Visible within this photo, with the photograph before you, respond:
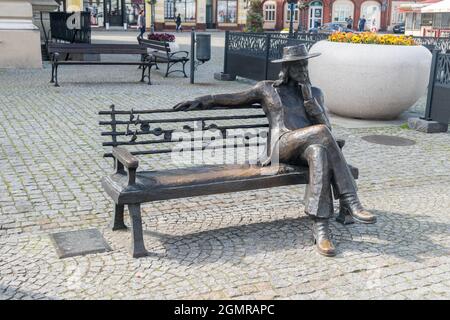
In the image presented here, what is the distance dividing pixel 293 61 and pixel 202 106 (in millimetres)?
832

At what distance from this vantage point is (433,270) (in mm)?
4367

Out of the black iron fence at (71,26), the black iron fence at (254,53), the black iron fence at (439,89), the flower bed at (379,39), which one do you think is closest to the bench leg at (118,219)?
the black iron fence at (439,89)

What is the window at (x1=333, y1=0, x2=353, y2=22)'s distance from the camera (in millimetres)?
60688

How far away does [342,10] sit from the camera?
60938 millimetres

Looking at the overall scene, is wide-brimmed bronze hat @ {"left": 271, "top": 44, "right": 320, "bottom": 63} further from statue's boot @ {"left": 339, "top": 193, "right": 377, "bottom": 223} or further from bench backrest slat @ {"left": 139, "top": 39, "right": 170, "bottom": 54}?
bench backrest slat @ {"left": 139, "top": 39, "right": 170, "bottom": 54}

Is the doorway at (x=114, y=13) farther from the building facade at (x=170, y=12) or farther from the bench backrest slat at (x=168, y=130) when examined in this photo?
the bench backrest slat at (x=168, y=130)

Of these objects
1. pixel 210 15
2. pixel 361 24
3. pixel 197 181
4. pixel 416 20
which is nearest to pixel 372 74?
pixel 197 181

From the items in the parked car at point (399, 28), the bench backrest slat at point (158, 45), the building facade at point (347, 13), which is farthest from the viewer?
the building facade at point (347, 13)

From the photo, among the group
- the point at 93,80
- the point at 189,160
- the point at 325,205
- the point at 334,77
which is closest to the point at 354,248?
the point at 325,205

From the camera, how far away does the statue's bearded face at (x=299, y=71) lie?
5.13m

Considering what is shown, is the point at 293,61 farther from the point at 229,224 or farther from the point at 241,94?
the point at 229,224

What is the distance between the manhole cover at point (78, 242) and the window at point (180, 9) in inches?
1946

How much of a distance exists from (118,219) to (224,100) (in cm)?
131

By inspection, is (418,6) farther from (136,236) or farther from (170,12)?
(136,236)
